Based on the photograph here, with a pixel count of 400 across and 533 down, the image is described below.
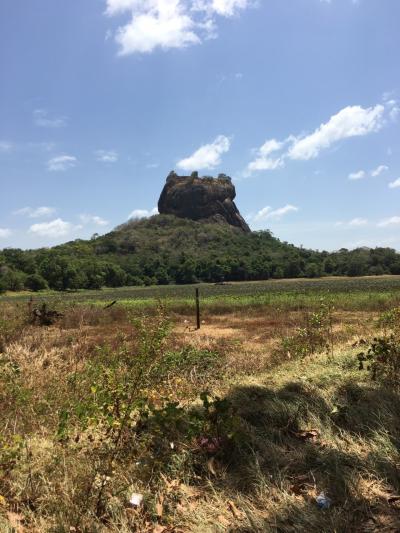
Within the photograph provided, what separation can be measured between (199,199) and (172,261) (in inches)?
1994

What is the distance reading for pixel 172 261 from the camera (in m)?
104

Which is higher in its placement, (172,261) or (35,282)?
(172,261)

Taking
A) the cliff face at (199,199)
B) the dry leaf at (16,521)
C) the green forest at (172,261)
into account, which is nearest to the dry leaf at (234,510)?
the dry leaf at (16,521)

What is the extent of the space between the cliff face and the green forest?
10617 mm

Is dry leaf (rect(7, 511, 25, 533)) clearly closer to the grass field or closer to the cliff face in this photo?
the grass field

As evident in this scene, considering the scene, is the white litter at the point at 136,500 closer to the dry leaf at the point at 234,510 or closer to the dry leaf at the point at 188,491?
the dry leaf at the point at 188,491

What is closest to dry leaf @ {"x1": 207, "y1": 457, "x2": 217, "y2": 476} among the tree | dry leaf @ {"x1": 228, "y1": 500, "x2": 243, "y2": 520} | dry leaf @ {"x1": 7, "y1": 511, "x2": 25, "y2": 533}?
dry leaf @ {"x1": 228, "y1": 500, "x2": 243, "y2": 520}

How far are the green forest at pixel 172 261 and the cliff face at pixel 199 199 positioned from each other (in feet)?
34.8

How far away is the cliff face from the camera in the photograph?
14900 centimetres

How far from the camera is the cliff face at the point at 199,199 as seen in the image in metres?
149

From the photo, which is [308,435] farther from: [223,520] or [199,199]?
[199,199]

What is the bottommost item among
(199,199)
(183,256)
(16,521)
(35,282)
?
(16,521)

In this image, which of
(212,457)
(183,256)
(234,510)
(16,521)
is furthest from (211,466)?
(183,256)

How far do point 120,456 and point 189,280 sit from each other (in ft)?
312
